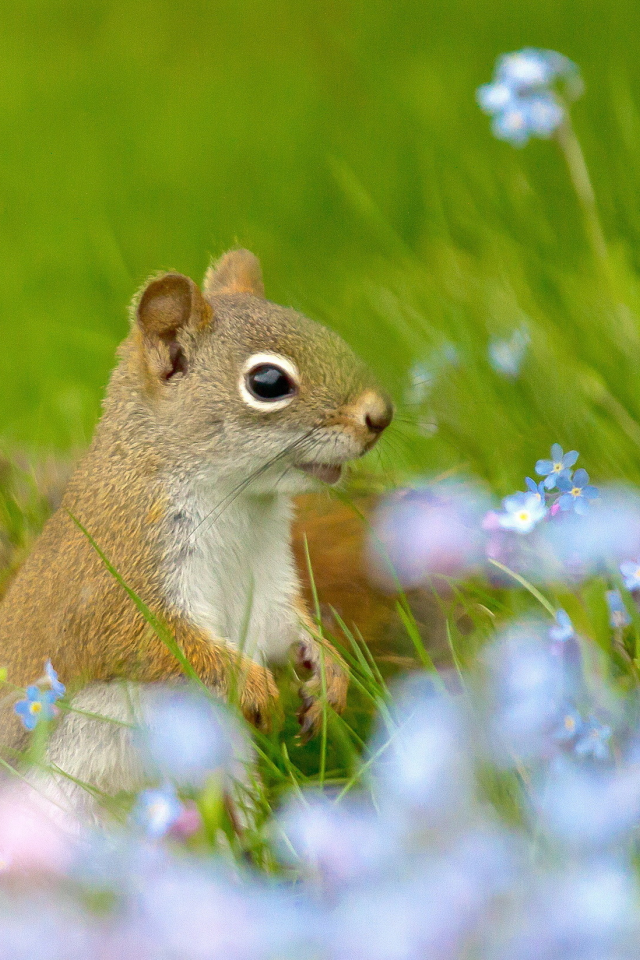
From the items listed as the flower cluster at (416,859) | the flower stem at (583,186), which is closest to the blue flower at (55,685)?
the flower cluster at (416,859)

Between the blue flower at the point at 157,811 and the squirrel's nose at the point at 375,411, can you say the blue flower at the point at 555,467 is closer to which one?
the squirrel's nose at the point at 375,411

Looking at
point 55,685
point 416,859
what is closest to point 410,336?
point 55,685

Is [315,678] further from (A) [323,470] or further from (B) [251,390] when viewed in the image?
(B) [251,390]

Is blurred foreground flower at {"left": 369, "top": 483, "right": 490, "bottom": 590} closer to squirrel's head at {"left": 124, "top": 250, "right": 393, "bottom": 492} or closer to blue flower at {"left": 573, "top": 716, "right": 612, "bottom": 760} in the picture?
squirrel's head at {"left": 124, "top": 250, "right": 393, "bottom": 492}

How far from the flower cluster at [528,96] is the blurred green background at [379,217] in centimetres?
38

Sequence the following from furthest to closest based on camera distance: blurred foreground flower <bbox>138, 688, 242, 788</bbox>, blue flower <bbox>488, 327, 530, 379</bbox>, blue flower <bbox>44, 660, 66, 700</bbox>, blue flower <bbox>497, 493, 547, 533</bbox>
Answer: blue flower <bbox>488, 327, 530, 379</bbox>
blue flower <bbox>44, 660, 66, 700</bbox>
blue flower <bbox>497, 493, 547, 533</bbox>
blurred foreground flower <bbox>138, 688, 242, 788</bbox>

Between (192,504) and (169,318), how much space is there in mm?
426

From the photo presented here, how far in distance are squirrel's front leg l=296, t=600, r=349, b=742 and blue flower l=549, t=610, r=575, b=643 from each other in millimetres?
549

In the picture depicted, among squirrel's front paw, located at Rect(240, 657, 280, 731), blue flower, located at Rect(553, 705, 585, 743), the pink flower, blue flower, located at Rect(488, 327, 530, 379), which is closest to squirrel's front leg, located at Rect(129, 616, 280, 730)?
squirrel's front paw, located at Rect(240, 657, 280, 731)

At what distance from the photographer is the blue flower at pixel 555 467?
2135mm

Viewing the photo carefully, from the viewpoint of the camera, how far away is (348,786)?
185 centimetres

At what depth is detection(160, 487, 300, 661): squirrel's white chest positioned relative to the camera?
98.4 inches

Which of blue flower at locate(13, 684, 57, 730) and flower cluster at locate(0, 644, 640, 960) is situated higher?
blue flower at locate(13, 684, 57, 730)

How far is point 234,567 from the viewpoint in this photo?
258cm
